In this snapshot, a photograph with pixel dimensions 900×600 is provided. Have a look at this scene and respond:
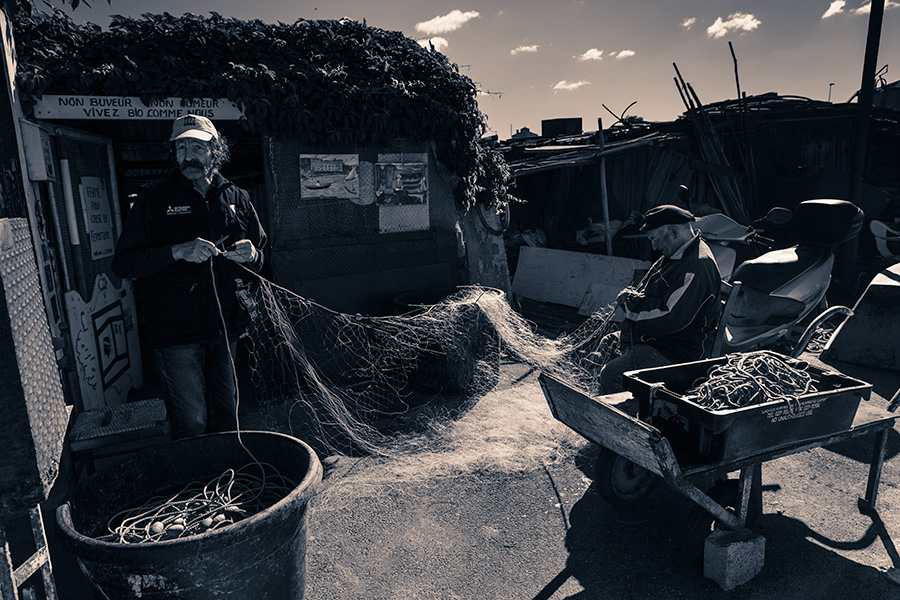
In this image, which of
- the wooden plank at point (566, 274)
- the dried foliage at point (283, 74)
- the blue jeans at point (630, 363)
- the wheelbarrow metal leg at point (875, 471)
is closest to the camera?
the wheelbarrow metal leg at point (875, 471)

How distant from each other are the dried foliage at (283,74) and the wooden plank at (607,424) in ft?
13.5

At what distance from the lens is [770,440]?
3.15 m

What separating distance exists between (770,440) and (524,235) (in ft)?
32.7

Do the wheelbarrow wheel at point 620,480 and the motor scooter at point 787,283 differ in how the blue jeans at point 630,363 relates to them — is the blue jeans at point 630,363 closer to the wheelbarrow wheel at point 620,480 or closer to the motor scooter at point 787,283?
the wheelbarrow wheel at point 620,480

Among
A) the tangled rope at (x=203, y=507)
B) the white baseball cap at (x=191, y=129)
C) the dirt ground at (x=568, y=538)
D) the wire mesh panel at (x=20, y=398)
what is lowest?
the dirt ground at (x=568, y=538)

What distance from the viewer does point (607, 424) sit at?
3193 mm

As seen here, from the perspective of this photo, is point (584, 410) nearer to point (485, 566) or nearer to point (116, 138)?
point (485, 566)

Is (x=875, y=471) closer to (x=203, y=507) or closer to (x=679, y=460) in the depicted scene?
(x=679, y=460)

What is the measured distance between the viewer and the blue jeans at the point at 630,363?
15.2 feet

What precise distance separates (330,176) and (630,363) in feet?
12.9

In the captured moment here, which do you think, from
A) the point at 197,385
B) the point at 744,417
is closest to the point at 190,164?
the point at 197,385

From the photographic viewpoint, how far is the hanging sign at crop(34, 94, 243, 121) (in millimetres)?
4949

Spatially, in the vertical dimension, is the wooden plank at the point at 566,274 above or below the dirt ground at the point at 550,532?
above

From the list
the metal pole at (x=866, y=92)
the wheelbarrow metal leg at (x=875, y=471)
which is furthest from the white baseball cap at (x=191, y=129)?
the metal pole at (x=866, y=92)
